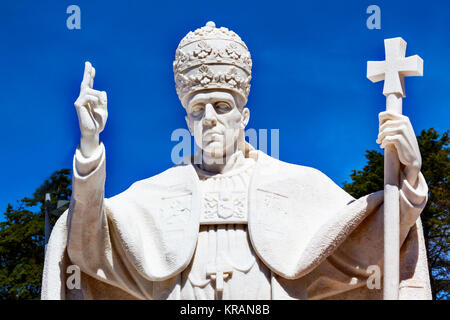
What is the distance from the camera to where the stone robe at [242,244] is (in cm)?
1134

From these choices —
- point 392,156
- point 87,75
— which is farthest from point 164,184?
point 392,156

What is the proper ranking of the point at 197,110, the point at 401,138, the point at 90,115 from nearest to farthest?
the point at 401,138 < the point at 90,115 < the point at 197,110

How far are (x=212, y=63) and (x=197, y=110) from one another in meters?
0.57

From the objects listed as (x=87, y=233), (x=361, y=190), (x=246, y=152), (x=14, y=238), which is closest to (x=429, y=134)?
(x=361, y=190)

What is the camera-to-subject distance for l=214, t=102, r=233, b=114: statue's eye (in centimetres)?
1212

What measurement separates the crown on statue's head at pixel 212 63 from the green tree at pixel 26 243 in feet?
45.9

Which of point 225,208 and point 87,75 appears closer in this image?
point 87,75

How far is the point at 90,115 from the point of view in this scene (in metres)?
10.9

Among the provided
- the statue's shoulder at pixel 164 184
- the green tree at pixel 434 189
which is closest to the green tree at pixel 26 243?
the green tree at pixel 434 189

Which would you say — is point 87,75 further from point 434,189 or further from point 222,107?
point 434,189

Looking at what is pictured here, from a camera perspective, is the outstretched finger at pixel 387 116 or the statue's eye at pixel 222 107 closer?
the outstretched finger at pixel 387 116

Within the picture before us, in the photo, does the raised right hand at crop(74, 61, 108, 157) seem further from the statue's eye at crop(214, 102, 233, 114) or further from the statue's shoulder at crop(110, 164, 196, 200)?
the statue's eye at crop(214, 102, 233, 114)

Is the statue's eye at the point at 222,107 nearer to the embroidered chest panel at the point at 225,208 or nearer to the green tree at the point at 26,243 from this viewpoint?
the embroidered chest panel at the point at 225,208
